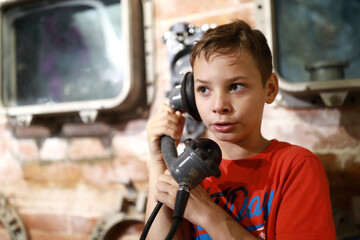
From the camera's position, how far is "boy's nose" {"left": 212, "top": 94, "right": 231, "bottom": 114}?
547 millimetres

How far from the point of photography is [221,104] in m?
0.55

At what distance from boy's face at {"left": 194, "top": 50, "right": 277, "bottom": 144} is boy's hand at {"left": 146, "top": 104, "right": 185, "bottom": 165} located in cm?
8

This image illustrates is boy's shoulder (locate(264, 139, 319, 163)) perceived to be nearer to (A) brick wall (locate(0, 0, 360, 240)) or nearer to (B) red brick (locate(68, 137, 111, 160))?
(A) brick wall (locate(0, 0, 360, 240))

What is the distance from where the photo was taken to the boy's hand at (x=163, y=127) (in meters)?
0.64

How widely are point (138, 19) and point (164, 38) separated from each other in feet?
0.40

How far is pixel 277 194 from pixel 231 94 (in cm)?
19

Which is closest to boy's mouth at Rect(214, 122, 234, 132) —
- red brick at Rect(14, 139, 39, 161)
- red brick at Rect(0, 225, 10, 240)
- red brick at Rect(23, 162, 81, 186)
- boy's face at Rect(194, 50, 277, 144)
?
boy's face at Rect(194, 50, 277, 144)

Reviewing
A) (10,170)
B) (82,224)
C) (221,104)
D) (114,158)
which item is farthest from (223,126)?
(10,170)

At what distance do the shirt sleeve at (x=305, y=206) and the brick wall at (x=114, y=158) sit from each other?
0.27 meters

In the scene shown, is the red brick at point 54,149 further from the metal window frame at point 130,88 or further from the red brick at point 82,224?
the red brick at point 82,224

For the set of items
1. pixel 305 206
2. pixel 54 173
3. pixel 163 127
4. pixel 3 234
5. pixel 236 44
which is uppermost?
pixel 236 44

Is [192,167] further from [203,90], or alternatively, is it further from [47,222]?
[47,222]

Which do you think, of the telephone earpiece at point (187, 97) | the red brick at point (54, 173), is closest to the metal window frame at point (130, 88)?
the red brick at point (54, 173)

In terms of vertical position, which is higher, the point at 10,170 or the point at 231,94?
the point at 231,94
